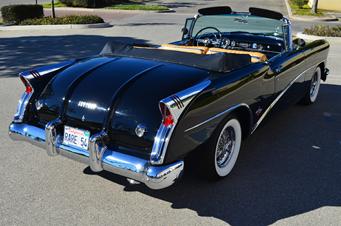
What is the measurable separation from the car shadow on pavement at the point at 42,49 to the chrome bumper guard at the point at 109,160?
4572mm

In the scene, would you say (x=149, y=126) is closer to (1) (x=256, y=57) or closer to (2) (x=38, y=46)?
(1) (x=256, y=57)

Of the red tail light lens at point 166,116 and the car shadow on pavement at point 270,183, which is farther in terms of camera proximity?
the car shadow on pavement at point 270,183

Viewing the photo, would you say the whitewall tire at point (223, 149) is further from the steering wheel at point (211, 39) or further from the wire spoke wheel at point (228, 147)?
the steering wheel at point (211, 39)

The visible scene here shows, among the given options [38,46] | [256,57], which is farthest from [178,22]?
[256,57]

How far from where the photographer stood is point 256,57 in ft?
13.0

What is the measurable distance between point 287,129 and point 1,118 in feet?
12.0

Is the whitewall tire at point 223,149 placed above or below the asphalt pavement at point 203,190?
above

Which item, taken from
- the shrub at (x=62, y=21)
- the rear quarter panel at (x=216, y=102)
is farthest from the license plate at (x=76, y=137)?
the shrub at (x=62, y=21)

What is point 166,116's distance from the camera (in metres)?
2.72

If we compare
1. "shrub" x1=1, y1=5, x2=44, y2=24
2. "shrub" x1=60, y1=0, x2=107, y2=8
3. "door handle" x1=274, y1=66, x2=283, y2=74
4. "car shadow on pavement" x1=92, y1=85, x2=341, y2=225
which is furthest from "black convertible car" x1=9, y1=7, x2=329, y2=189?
"shrub" x1=60, y1=0, x2=107, y2=8

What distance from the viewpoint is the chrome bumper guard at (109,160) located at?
266 cm

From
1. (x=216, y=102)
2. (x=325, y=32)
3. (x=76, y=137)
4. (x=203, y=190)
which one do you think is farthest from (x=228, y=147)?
(x=325, y=32)

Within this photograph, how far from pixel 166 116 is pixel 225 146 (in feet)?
3.15

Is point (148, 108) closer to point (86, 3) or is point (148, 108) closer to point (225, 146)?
point (225, 146)
